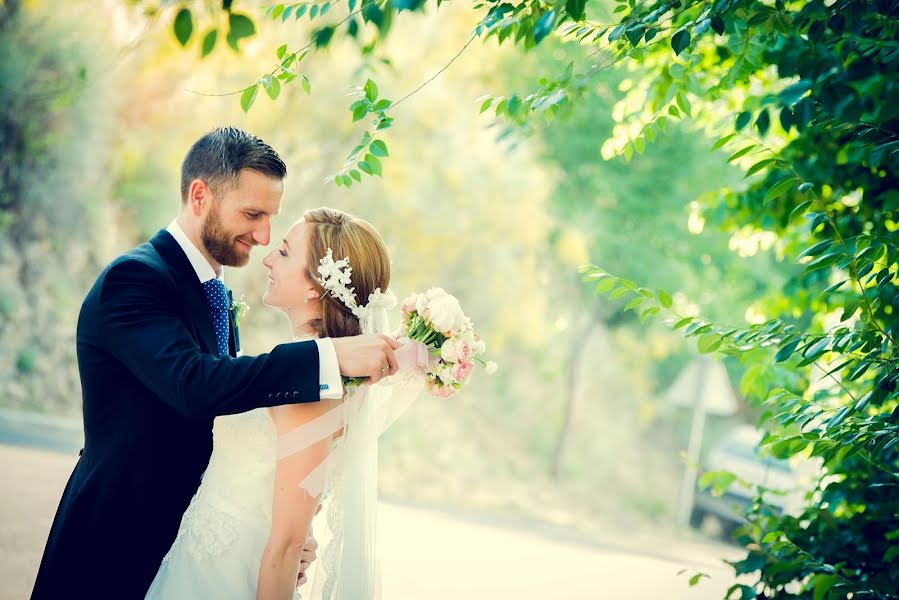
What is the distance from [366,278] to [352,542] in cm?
87

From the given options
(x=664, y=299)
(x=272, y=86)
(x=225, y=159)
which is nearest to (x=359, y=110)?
(x=272, y=86)

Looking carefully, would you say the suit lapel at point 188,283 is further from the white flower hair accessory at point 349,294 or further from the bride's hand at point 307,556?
the bride's hand at point 307,556

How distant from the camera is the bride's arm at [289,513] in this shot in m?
2.56

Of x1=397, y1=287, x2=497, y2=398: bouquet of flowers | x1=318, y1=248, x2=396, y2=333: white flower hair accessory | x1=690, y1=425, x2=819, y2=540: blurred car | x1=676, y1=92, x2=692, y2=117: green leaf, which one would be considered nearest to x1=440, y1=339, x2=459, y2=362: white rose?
x1=397, y1=287, x2=497, y2=398: bouquet of flowers

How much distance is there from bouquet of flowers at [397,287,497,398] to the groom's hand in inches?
7.0

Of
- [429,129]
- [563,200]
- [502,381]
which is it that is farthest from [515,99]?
[502,381]

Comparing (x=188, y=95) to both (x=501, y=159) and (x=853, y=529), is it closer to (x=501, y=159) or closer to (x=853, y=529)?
(x=501, y=159)

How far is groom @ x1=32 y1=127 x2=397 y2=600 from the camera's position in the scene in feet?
7.77

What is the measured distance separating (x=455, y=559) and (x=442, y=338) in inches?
230

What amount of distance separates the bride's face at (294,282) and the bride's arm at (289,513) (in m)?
0.43

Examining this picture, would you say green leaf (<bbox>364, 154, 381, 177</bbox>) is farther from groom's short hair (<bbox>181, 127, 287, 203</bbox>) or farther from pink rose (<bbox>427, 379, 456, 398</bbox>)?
pink rose (<bbox>427, 379, 456, 398</bbox>)

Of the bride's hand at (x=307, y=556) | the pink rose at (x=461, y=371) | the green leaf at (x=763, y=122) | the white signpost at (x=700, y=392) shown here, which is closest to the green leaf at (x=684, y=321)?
the green leaf at (x=763, y=122)

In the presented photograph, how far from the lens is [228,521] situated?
2.75m

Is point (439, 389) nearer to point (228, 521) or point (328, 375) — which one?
point (328, 375)
